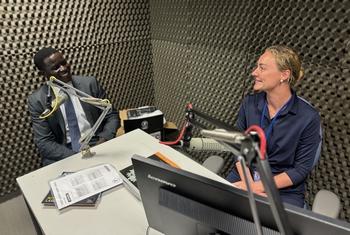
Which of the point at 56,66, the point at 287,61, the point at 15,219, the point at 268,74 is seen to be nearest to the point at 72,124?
the point at 56,66

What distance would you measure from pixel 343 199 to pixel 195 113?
67.9 inches

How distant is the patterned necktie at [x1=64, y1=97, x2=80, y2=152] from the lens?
2.42 meters

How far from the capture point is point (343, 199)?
6.56 feet

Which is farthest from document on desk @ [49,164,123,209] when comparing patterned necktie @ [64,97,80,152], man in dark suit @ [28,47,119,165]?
patterned necktie @ [64,97,80,152]

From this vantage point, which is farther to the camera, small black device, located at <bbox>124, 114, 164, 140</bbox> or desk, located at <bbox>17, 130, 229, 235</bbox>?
small black device, located at <bbox>124, 114, 164, 140</bbox>

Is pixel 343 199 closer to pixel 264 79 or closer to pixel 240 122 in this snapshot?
pixel 240 122

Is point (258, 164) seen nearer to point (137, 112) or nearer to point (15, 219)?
point (137, 112)

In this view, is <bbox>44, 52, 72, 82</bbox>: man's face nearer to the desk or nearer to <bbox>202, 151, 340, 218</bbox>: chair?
the desk

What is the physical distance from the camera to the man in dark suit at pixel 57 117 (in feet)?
7.75

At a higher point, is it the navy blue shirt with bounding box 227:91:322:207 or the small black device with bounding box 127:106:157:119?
the navy blue shirt with bounding box 227:91:322:207

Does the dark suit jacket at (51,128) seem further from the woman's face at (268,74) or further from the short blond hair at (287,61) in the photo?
the short blond hair at (287,61)

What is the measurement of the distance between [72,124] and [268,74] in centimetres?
176

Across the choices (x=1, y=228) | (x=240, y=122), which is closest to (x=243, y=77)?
(x=240, y=122)

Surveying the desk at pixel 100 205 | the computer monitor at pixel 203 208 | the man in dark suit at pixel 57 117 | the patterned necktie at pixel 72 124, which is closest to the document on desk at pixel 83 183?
the desk at pixel 100 205
